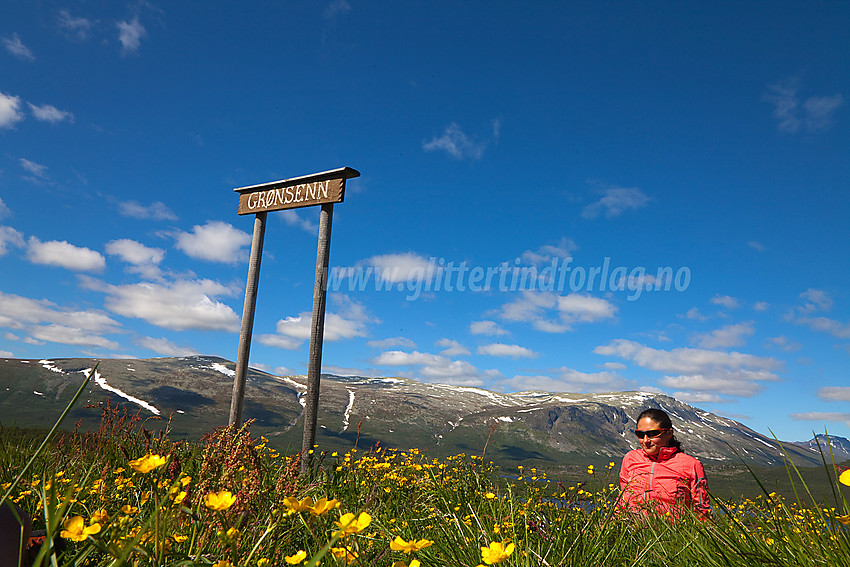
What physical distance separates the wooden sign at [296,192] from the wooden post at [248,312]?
30cm

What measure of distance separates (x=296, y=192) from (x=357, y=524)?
8.23m

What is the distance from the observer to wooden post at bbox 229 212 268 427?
9.11m

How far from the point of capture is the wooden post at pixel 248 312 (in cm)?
911

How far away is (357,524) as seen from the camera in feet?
4.68

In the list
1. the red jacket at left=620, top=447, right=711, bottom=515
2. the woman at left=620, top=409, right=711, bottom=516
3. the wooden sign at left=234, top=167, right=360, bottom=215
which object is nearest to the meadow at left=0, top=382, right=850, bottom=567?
the red jacket at left=620, top=447, right=711, bottom=515

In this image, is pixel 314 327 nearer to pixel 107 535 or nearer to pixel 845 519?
pixel 107 535

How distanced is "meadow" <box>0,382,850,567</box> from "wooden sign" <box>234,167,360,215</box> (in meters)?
4.48

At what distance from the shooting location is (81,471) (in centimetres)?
449

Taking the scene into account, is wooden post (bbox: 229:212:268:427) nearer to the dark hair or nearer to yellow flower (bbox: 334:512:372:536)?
the dark hair

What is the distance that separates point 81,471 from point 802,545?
522 centimetres

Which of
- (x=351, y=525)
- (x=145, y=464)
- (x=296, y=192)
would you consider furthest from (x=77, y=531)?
(x=296, y=192)

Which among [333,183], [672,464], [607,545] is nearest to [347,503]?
[607,545]

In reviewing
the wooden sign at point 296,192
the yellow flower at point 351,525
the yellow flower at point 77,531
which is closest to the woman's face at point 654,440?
the yellow flower at point 351,525

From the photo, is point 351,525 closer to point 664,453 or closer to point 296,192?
point 664,453
